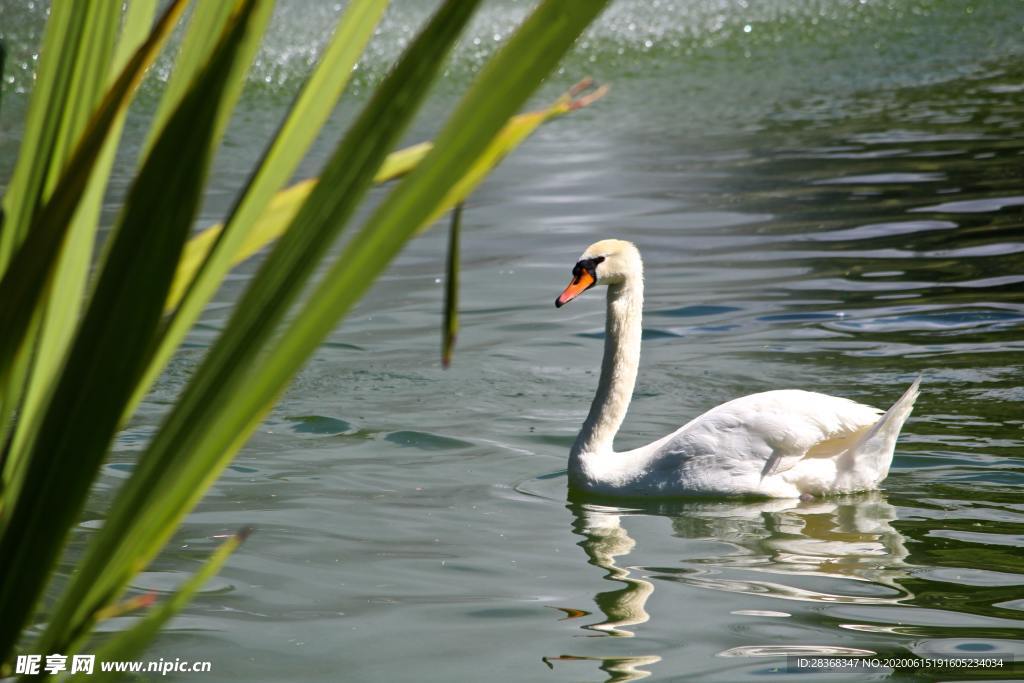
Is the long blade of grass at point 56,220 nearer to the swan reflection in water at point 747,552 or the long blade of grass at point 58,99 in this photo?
the long blade of grass at point 58,99

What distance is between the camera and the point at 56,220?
983 millimetres

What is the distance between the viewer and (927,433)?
5762mm

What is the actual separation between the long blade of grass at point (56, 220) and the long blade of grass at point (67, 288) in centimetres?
12

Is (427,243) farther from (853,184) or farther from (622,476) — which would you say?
(622,476)

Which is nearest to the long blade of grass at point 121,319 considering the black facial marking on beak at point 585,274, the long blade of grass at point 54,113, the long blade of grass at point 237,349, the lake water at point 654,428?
the long blade of grass at point 237,349

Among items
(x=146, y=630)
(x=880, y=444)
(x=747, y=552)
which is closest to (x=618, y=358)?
(x=880, y=444)

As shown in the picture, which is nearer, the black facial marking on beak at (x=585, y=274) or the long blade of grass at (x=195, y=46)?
the long blade of grass at (x=195, y=46)

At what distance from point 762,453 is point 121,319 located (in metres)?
4.47

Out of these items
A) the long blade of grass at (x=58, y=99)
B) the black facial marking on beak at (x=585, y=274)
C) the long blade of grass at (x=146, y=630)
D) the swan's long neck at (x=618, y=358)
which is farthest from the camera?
the black facial marking on beak at (x=585, y=274)

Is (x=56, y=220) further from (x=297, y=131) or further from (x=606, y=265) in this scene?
(x=606, y=265)

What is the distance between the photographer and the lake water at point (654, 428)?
12.4ft

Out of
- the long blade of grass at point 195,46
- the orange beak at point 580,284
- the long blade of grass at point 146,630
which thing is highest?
the long blade of grass at point 195,46

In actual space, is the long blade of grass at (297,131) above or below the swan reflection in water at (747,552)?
above

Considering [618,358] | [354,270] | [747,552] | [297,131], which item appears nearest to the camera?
[354,270]
